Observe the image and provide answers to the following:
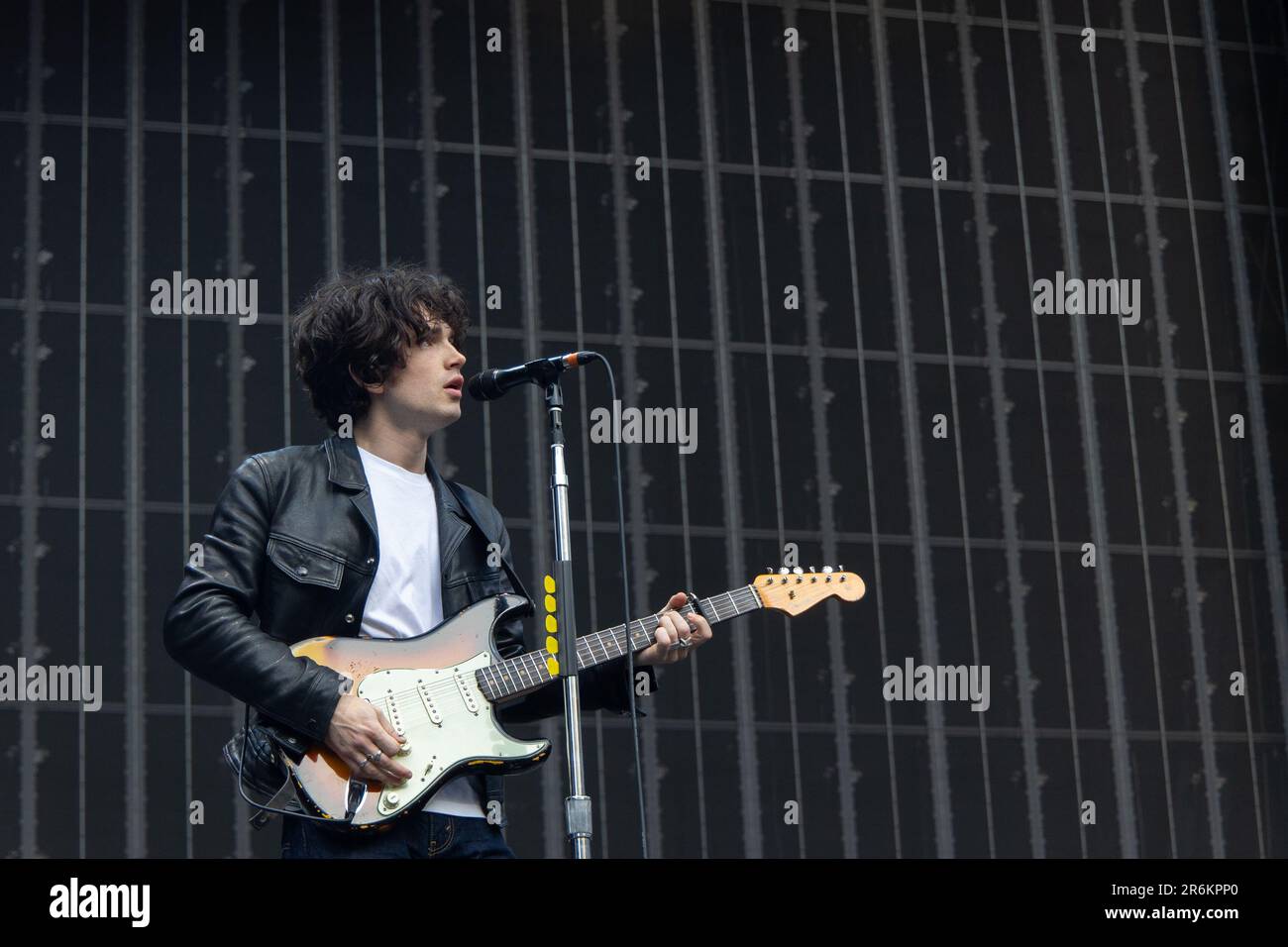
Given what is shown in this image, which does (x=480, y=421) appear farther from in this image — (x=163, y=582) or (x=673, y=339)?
(x=163, y=582)

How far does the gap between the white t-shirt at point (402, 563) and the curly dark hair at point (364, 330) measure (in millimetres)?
273

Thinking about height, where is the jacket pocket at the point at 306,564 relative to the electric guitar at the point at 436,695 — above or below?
above

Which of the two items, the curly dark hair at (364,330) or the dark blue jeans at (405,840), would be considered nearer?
the dark blue jeans at (405,840)

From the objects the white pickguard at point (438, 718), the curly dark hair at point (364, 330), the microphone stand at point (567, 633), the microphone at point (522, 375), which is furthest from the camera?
the curly dark hair at point (364, 330)

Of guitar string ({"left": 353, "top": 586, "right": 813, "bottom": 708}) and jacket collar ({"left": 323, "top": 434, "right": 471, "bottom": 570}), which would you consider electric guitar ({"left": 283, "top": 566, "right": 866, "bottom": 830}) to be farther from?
jacket collar ({"left": 323, "top": 434, "right": 471, "bottom": 570})

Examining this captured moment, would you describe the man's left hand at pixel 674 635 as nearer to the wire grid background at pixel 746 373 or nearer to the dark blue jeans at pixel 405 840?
the dark blue jeans at pixel 405 840

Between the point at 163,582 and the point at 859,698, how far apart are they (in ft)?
11.7

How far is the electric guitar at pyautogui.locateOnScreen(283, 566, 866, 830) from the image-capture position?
17.0 ft

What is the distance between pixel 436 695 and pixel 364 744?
312 mm

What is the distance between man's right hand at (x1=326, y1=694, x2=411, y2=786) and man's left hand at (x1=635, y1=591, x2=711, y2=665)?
841mm

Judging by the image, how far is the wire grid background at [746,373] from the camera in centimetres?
965

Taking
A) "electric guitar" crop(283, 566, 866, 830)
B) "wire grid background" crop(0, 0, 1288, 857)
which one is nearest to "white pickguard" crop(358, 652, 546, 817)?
"electric guitar" crop(283, 566, 866, 830)

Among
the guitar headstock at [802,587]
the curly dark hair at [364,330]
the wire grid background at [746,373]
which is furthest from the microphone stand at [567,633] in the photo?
the wire grid background at [746,373]
